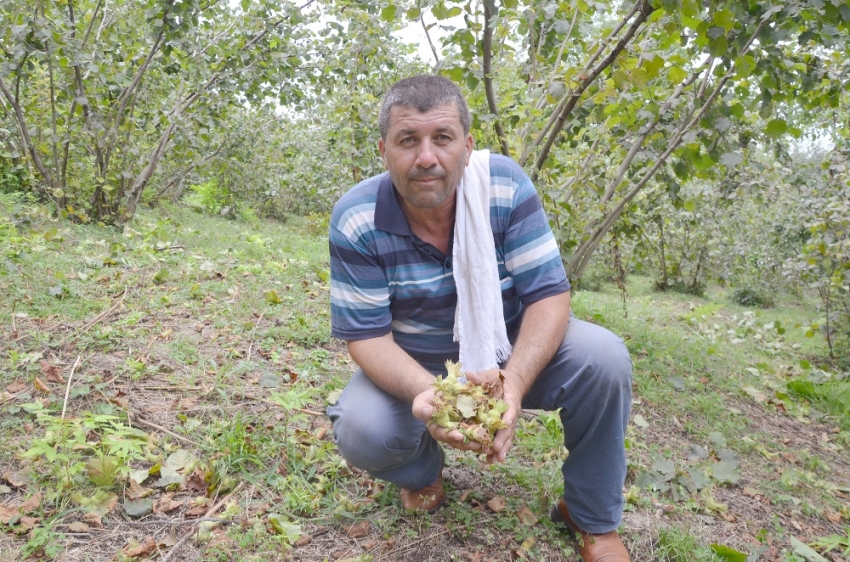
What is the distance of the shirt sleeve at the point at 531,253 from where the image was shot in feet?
6.66

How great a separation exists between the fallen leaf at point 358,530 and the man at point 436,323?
0.17m

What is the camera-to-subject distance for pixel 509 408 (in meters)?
1.68

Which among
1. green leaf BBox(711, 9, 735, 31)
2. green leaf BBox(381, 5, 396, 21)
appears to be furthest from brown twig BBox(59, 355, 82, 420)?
green leaf BBox(711, 9, 735, 31)

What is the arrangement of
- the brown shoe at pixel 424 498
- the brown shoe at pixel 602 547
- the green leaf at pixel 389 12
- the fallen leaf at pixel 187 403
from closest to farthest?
the brown shoe at pixel 602 547
the brown shoe at pixel 424 498
the fallen leaf at pixel 187 403
the green leaf at pixel 389 12

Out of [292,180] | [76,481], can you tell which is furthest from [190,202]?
[76,481]

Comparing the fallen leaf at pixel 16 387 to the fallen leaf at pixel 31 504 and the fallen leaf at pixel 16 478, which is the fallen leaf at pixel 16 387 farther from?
the fallen leaf at pixel 31 504

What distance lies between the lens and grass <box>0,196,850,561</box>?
1.98m

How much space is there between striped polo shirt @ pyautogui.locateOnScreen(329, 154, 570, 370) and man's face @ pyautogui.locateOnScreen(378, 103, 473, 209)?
0.12 meters

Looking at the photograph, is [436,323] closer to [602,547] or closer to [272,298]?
[602,547]

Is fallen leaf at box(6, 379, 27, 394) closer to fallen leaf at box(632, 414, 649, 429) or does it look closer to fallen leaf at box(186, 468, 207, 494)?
fallen leaf at box(186, 468, 207, 494)

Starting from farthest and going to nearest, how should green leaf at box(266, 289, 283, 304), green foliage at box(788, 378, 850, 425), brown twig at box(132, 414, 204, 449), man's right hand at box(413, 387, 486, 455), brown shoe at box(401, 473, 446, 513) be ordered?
green leaf at box(266, 289, 283, 304) < green foliage at box(788, 378, 850, 425) < brown twig at box(132, 414, 204, 449) < brown shoe at box(401, 473, 446, 513) < man's right hand at box(413, 387, 486, 455)

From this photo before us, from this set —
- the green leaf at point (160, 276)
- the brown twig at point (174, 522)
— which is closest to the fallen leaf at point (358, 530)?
the brown twig at point (174, 522)

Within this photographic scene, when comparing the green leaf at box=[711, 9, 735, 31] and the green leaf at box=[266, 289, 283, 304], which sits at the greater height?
the green leaf at box=[711, 9, 735, 31]

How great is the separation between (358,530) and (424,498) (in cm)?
26
